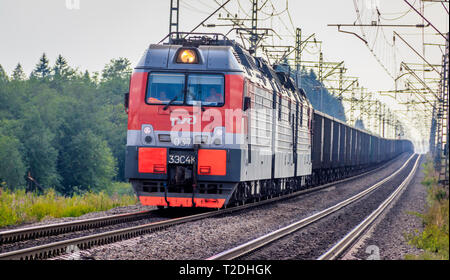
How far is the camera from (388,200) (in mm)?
21172

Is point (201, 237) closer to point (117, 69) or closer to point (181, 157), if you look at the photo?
point (181, 157)

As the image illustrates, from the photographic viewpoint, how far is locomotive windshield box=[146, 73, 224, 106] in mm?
13148

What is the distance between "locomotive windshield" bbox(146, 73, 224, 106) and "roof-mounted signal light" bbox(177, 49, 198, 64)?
334 millimetres

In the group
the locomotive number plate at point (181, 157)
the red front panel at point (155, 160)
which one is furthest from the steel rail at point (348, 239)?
the red front panel at point (155, 160)

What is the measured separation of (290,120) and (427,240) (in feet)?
30.0

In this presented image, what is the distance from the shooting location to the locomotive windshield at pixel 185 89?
13.1m

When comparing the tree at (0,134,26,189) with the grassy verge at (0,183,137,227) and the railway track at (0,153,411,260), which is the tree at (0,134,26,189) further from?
the railway track at (0,153,411,260)

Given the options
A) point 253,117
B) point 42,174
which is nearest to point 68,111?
point 42,174

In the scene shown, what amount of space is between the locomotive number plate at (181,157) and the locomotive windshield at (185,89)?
109 centimetres

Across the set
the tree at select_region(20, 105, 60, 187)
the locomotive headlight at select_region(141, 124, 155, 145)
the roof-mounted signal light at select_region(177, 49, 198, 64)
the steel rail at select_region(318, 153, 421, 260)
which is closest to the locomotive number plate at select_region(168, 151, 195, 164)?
the locomotive headlight at select_region(141, 124, 155, 145)

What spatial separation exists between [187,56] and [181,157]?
2.27m

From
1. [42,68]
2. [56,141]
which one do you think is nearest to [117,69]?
[42,68]

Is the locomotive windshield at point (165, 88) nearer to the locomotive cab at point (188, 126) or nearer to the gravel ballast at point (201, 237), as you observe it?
the locomotive cab at point (188, 126)
